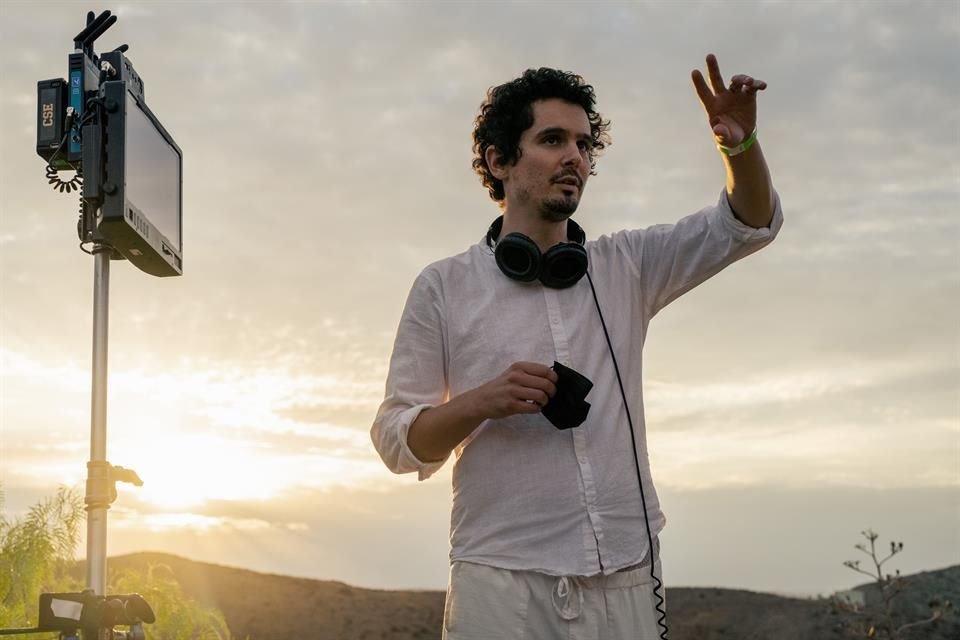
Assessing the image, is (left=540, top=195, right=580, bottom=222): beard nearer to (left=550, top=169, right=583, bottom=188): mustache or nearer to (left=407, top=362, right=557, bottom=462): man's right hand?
(left=550, top=169, right=583, bottom=188): mustache

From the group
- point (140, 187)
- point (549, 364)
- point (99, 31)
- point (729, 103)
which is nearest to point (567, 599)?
point (549, 364)

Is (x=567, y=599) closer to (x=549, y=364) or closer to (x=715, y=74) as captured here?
(x=549, y=364)

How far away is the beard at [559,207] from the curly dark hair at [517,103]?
0.23 metres

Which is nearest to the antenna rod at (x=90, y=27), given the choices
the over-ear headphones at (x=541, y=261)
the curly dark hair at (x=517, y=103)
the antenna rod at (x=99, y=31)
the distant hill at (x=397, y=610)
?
the antenna rod at (x=99, y=31)

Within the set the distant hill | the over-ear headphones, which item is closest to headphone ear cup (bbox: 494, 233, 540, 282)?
the over-ear headphones

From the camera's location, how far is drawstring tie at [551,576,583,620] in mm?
2336

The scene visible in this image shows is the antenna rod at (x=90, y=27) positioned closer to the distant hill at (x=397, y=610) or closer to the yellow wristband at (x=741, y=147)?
the yellow wristband at (x=741, y=147)

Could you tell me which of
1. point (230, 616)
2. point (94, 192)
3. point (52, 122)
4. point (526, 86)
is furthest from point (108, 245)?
point (230, 616)

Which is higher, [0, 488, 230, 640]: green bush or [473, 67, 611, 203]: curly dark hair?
[473, 67, 611, 203]: curly dark hair

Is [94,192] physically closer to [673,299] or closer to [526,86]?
[526,86]

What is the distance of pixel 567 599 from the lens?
2346 millimetres

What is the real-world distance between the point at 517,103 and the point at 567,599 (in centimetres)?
144

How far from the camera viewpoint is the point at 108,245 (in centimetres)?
335

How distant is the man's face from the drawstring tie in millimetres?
946
